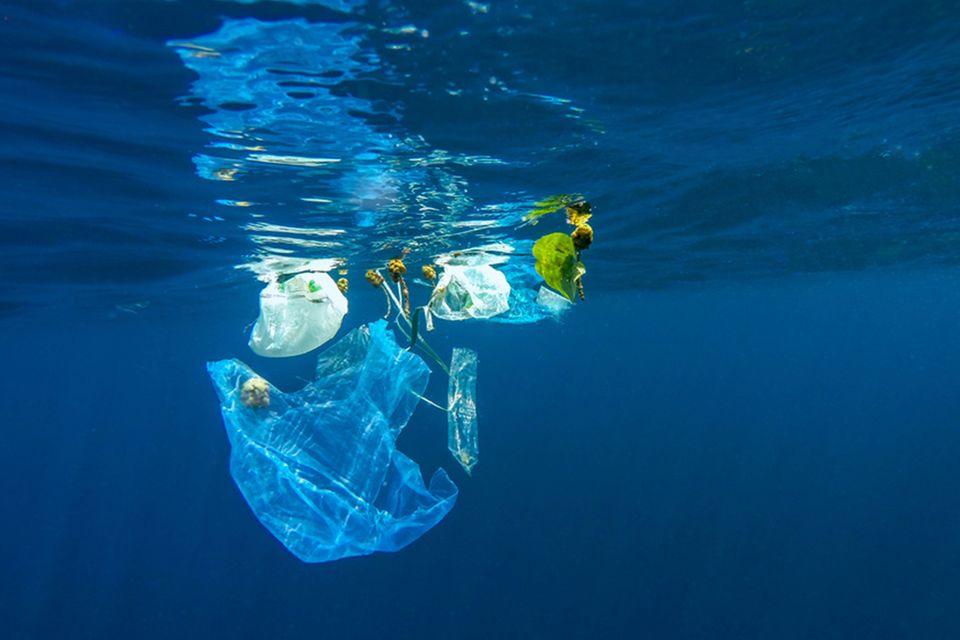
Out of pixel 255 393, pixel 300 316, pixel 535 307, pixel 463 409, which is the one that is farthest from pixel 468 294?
pixel 535 307

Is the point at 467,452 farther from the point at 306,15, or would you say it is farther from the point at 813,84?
the point at 813,84

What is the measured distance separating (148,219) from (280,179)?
14.6 feet

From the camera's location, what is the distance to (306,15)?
5629 mm

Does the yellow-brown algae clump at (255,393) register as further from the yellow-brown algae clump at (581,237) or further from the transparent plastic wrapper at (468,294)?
the yellow-brown algae clump at (581,237)

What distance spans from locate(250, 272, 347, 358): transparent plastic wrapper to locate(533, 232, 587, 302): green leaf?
3465 millimetres

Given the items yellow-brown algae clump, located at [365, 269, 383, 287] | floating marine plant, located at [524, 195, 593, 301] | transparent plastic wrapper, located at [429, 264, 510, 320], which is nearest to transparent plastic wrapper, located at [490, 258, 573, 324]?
transparent plastic wrapper, located at [429, 264, 510, 320]

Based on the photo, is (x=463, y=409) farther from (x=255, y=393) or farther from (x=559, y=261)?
(x=559, y=261)

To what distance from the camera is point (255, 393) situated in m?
4.82

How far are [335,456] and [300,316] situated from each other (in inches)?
60.5

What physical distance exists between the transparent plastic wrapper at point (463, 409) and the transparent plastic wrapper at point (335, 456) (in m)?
0.33

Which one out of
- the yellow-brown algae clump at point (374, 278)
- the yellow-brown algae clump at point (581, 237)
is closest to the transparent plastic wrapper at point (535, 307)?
the yellow-brown algae clump at point (374, 278)

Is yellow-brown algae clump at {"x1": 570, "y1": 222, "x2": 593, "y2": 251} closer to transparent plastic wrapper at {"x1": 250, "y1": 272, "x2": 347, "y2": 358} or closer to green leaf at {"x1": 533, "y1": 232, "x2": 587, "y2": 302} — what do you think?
green leaf at {"x1": 533, "y1": 232, "x2": 587, "y2": 302}

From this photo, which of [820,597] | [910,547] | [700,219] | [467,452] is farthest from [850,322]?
[467,452]

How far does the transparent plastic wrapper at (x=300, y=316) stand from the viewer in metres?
5.61
